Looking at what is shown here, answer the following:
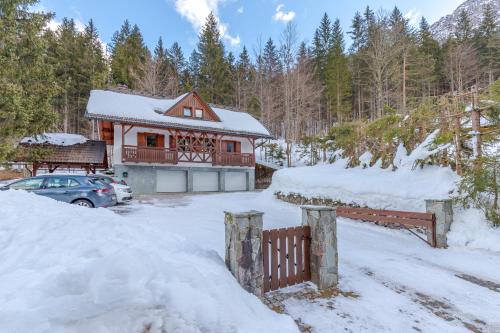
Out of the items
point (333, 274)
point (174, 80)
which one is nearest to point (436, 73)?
point (174, 80)

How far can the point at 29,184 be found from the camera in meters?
8.78

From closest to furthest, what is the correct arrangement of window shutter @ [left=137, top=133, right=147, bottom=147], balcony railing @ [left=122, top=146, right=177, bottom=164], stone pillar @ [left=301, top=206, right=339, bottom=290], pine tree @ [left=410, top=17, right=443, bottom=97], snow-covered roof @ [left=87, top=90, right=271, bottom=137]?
stone pillar @ [left=301, top=206, right=339, bottom=290] < snow-covered roof @ [left=87, top=90, right=271, bottom=137] < balcony railing @ [left=122, top=146, right=177, bottom=164] < window shutter @ [left=137, top=133, right=147, bottom=147] < pine tree @ [left=410, top=17, right=443, bottom=97]

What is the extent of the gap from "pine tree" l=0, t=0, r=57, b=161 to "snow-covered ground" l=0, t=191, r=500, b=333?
10.3 meters

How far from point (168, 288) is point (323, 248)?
2.56 meters

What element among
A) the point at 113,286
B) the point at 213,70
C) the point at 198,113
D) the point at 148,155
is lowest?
the point at 113,286

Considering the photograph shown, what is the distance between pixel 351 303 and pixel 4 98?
53.3 ft

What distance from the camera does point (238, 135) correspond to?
2167 cm

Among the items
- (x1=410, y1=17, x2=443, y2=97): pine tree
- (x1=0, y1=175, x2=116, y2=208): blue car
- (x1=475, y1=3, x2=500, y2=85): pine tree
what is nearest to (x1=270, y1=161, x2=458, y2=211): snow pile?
(x1=0, y1=175, x2=116, y2=208): blue car

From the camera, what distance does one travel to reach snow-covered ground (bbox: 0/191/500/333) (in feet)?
6.77

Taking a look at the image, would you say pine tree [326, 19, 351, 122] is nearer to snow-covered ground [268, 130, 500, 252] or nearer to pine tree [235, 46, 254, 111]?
pine tree [235, 46, 254, 111]

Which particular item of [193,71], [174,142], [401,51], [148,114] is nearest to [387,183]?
[174,142]

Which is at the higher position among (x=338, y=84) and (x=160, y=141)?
(x=338, y=84)

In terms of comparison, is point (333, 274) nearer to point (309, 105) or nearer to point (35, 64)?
point (35, 64)

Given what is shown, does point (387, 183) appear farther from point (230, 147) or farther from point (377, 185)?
point (230, 147)
